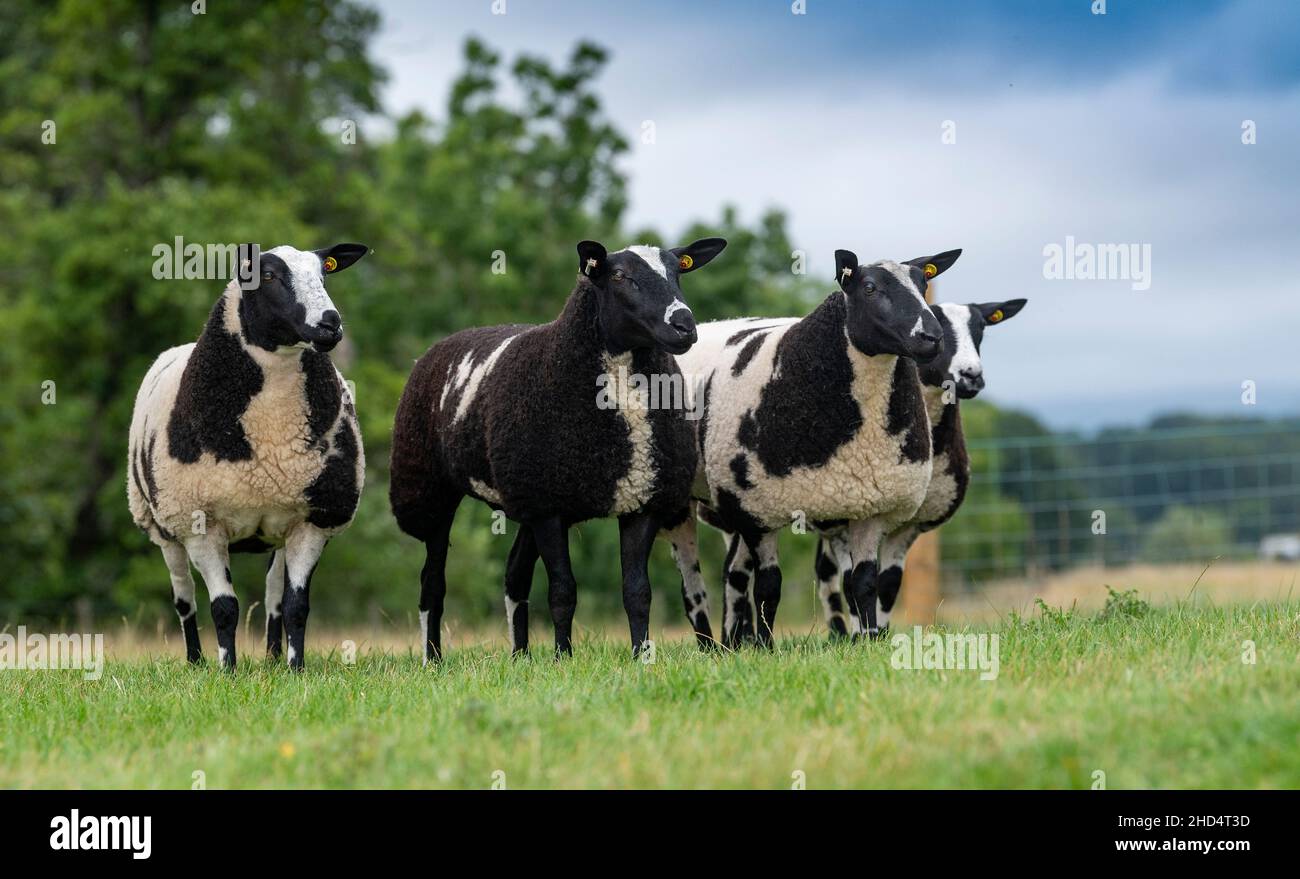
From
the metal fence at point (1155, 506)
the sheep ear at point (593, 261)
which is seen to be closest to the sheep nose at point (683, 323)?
the sheep ear at point (593, 261)

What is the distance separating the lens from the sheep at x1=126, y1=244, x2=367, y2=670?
8508 mm

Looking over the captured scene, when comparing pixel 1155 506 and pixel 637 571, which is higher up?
pixel 1155 506

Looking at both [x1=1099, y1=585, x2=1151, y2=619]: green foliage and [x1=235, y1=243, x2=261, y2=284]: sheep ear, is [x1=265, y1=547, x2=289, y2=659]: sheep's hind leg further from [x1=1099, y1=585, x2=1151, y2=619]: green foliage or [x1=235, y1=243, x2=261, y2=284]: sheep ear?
[x1=1099, y1=585, x2=1151, y2=619]: green foliage

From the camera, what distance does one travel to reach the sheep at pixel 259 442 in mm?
8508

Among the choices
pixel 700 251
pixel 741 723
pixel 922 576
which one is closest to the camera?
pixel 741 723

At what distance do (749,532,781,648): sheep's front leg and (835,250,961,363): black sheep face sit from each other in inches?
56.0

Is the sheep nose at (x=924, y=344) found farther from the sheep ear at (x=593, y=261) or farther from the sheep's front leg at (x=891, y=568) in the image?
the sheep's front leg at (x=891, y=568)

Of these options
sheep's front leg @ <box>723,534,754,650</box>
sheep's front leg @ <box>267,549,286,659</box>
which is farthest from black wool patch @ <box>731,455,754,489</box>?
sheep's front leg @ <box>267,549,286,659</box>

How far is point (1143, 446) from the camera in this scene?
3406 cm

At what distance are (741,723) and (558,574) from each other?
2957 mm

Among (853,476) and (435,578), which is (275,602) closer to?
(435,578)

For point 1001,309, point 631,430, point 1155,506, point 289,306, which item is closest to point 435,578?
point 631,430

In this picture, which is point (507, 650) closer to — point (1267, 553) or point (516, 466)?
point (516, 466)

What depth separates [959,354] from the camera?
940cm
